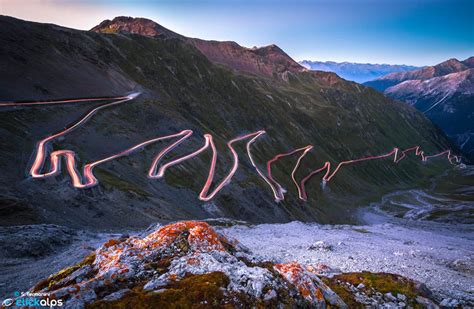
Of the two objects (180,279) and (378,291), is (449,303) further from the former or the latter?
(180,279)

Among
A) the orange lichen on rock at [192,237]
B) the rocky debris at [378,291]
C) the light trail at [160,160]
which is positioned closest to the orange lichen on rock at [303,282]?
the rocky debris at [378,291]

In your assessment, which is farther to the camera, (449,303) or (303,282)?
(449,303)

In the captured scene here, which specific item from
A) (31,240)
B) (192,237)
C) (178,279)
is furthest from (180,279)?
(31,240)

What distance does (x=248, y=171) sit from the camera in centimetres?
8969

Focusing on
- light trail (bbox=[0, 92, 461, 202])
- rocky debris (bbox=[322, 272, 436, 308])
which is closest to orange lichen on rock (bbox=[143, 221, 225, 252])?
rocky debris (bbox=[322, 272, 436, 308])

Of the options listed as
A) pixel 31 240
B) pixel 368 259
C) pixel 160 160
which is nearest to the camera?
pixel 31 240

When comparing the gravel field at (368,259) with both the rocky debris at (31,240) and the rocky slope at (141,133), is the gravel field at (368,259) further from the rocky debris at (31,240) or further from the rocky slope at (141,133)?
the rocky slope at (141,133)

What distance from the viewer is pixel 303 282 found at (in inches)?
488

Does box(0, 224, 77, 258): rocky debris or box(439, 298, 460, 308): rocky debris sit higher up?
box(0, 224, 77, 258): rocky debris

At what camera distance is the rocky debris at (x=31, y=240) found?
21.1m

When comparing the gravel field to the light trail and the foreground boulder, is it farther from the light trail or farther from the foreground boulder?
the light trail

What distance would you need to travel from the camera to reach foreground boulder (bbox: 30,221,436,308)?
991cm

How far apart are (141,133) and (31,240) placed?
2332 inches

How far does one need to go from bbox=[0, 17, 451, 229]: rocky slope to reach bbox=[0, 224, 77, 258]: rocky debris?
5288 millimetres
